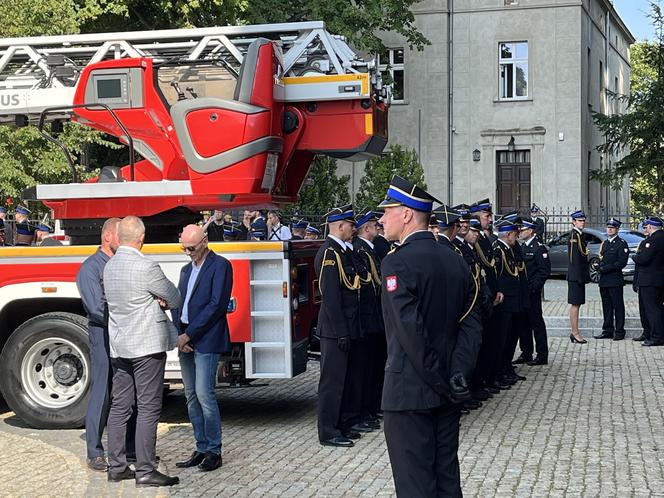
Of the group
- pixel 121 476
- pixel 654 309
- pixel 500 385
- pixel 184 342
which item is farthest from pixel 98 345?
pixel 654 309

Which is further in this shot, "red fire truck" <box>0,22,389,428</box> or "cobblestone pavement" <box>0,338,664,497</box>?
"red fire truck" <box>0,22,389,428</box>

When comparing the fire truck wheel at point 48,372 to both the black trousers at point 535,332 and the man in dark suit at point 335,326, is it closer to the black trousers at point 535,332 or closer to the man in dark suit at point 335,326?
the man in dark suit at point 335,326

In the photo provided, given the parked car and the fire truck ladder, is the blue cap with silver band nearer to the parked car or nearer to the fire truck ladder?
the fire truck ladder

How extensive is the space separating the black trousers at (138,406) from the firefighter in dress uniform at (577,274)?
1076 centimetres

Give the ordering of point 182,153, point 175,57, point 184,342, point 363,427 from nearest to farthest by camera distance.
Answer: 1. point 184,342
2. point 363,427
3. point 182,153
4. point 175,57

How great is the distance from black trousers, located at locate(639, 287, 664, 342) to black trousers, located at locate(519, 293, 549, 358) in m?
3.03

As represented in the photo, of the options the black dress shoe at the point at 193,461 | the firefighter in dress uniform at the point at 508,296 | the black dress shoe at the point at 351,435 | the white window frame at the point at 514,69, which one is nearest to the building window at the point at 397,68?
the white window frame at the point at 514,69

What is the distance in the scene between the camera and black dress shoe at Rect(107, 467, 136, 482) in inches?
344

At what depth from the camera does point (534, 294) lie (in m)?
15.8

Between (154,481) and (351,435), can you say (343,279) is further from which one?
(154,481)

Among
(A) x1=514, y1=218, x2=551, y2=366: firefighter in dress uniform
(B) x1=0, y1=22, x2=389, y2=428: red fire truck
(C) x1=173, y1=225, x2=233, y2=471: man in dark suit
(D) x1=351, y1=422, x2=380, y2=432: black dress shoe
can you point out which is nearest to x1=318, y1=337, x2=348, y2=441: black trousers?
(B) x1=0, y1=22, x2=389, y2=428: red fire truck

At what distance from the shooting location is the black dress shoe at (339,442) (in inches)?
395

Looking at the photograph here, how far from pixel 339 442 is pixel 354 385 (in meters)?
0.98

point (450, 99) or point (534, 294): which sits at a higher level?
point (450, 99)
